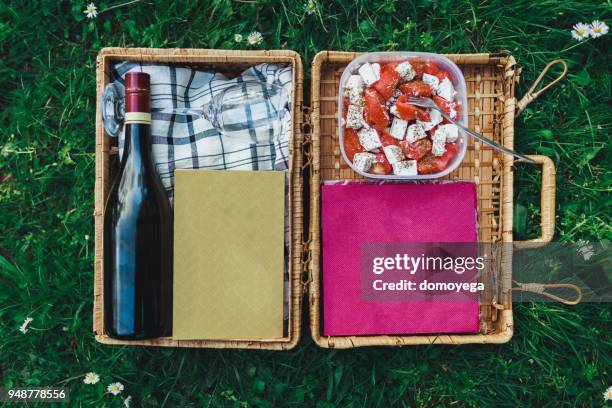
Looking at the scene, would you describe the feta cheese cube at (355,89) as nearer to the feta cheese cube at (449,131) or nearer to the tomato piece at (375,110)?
the tomato piece at (375,110)

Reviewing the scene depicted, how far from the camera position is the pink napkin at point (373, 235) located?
939 millimetres

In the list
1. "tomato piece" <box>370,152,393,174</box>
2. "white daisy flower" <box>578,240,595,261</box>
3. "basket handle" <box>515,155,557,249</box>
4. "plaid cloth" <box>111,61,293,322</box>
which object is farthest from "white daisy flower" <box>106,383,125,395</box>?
"white daisy flower" <box>578,240,595,261</box>

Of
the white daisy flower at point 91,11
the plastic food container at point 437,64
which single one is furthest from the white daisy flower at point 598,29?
the white daisy flower at point 91,11

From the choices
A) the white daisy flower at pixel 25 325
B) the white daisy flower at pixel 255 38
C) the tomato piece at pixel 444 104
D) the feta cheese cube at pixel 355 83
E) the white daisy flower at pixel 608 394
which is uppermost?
the white daisy flower at pixel 255 38

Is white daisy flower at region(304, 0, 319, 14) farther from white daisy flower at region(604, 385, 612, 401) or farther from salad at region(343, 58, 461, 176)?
white daisy flower at region(604, 385, 612, 401)

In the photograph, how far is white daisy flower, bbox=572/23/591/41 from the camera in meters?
1.03

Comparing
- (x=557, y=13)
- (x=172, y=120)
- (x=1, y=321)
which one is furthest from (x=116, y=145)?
(x=557, y=13)

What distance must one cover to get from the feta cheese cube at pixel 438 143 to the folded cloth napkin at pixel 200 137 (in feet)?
0.84

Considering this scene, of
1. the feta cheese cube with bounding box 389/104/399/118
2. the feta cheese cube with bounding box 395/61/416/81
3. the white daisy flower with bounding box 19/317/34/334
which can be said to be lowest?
the white daisy flower with bounding box 19/317/34/334

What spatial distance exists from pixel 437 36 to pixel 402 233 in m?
0.41

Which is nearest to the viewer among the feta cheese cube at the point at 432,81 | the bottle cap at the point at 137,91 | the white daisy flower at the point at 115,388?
the bottle cap at the point at 137,91

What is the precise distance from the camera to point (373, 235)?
942 mm

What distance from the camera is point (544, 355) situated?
104cm

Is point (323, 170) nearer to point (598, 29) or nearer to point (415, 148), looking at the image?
point (415, 148)
